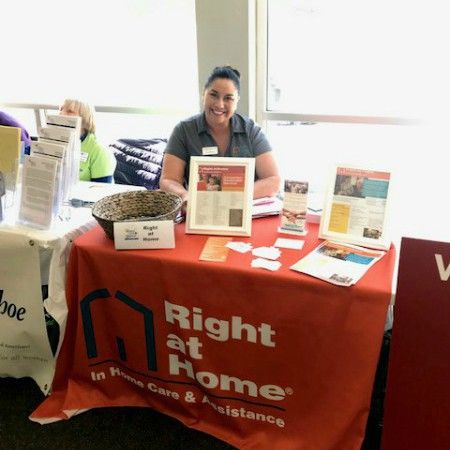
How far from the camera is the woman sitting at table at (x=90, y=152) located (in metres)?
2.37

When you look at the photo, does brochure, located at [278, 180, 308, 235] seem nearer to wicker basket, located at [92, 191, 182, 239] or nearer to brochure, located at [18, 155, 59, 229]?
wicker basket, located at [92, 191, 182, 239]

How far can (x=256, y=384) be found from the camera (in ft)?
4.60

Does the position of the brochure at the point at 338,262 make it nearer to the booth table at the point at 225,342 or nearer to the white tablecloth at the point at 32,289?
the booth table at the point at 225,342

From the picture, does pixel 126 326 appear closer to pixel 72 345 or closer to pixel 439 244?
pixel 72 345

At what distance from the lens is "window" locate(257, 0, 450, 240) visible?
2.34 meters

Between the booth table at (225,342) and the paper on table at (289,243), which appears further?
the paper on table at (289,243)

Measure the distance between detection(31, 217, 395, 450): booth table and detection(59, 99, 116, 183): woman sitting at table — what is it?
36.4 inches

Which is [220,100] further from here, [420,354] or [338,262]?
[420,354]

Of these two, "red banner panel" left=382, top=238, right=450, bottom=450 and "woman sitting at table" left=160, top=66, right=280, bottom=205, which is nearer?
"red banner panel" left=382, top=238, right=450, bottom=450

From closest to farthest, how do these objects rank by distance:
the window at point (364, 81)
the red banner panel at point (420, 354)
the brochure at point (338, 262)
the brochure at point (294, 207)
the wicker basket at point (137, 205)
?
the red banner panel at point (420, 354) → the brochure at point (338, 262) → the brochure at point (294, 207) → the wicker basket at point (137, 205) → the window at point (364, 81)

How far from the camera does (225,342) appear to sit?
4.55 ft

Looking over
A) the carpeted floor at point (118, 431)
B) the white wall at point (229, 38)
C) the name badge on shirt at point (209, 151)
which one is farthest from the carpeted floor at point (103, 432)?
the white wall at point (229, 38)

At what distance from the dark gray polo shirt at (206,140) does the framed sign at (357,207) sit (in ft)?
2.54

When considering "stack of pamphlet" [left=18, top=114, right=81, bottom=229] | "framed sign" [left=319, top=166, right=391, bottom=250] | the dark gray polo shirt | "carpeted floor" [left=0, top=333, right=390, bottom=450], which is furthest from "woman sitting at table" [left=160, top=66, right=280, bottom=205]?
"carpeted floor" [left=0, top=333, right=390, bottom=450]
